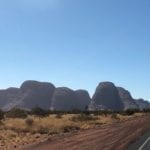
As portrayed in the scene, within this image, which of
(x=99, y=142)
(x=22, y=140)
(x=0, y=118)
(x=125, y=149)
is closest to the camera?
(x=125, y=149)

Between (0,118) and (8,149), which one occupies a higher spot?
(0,118)

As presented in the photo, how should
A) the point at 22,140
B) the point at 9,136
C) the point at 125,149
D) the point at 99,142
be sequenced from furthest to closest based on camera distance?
the point at 9,136 < the point at 22,140 < the point at 99,142 < the point at 125,149

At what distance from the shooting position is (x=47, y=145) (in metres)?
25.7

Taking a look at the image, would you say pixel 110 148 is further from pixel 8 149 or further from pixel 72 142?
pixel 8 149

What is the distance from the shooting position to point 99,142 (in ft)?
83.3

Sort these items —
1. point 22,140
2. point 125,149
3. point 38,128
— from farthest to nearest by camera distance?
point 38,128
point 22,140
point 125,149

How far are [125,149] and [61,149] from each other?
3629mm

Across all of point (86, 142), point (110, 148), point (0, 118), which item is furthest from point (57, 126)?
point (110, 148)

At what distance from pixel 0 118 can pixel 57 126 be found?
13.8 metres

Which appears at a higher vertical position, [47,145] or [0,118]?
[0,118]

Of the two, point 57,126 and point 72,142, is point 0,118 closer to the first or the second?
point 57,126

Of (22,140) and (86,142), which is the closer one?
→ (86,142)

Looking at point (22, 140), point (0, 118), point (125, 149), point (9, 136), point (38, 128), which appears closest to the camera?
point (125, 149)

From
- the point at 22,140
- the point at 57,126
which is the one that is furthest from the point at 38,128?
the point at 22,140
